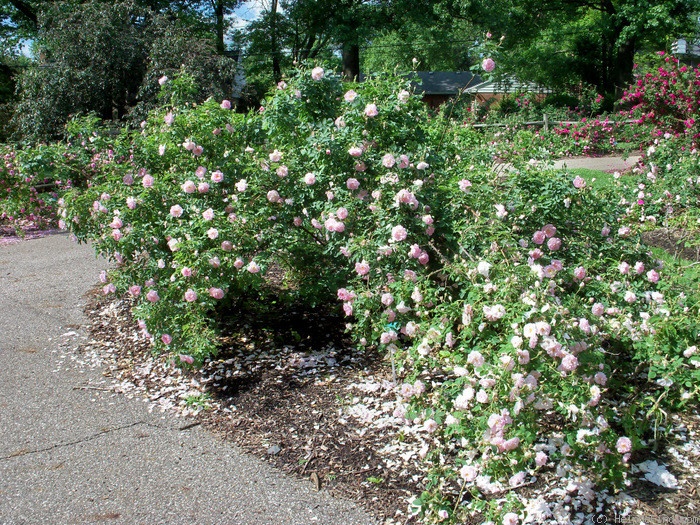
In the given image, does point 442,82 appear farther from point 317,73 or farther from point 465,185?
point 465,185

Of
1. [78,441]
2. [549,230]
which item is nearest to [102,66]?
[78,441]

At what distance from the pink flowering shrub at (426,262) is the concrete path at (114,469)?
17.2 inches

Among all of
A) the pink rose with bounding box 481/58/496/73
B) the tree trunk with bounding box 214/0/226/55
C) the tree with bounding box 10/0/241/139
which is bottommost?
the pink rose with bounding box 481/58/496/73

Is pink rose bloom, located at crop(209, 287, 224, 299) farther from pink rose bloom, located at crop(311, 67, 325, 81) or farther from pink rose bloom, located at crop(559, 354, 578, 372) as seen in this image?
pink rose bloom, located at crop(559, 354, 578, 372)

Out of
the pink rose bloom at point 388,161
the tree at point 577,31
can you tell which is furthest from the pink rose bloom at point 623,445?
the tree at point 577,31

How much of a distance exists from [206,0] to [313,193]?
2484 centimetres

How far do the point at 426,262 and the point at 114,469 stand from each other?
172 cm

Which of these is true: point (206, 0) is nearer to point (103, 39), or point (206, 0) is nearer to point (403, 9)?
point (403, 9)

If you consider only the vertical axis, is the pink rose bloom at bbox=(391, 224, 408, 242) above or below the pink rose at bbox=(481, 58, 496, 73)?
below

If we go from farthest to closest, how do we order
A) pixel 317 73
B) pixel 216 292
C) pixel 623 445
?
pixel 317 73 < pixel 216 292 < pixel 623 445

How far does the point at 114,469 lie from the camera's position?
8.70 ft

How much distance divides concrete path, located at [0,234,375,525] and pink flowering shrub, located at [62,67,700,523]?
44 cm

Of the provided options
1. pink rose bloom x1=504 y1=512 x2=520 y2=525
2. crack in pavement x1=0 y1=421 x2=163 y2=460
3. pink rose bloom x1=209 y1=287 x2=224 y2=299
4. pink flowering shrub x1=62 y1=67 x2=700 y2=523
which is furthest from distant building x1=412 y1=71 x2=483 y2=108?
pink rose bloom x1=504 y1=512 x2=520 y2=525

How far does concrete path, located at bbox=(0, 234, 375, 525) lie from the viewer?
2.35 m
